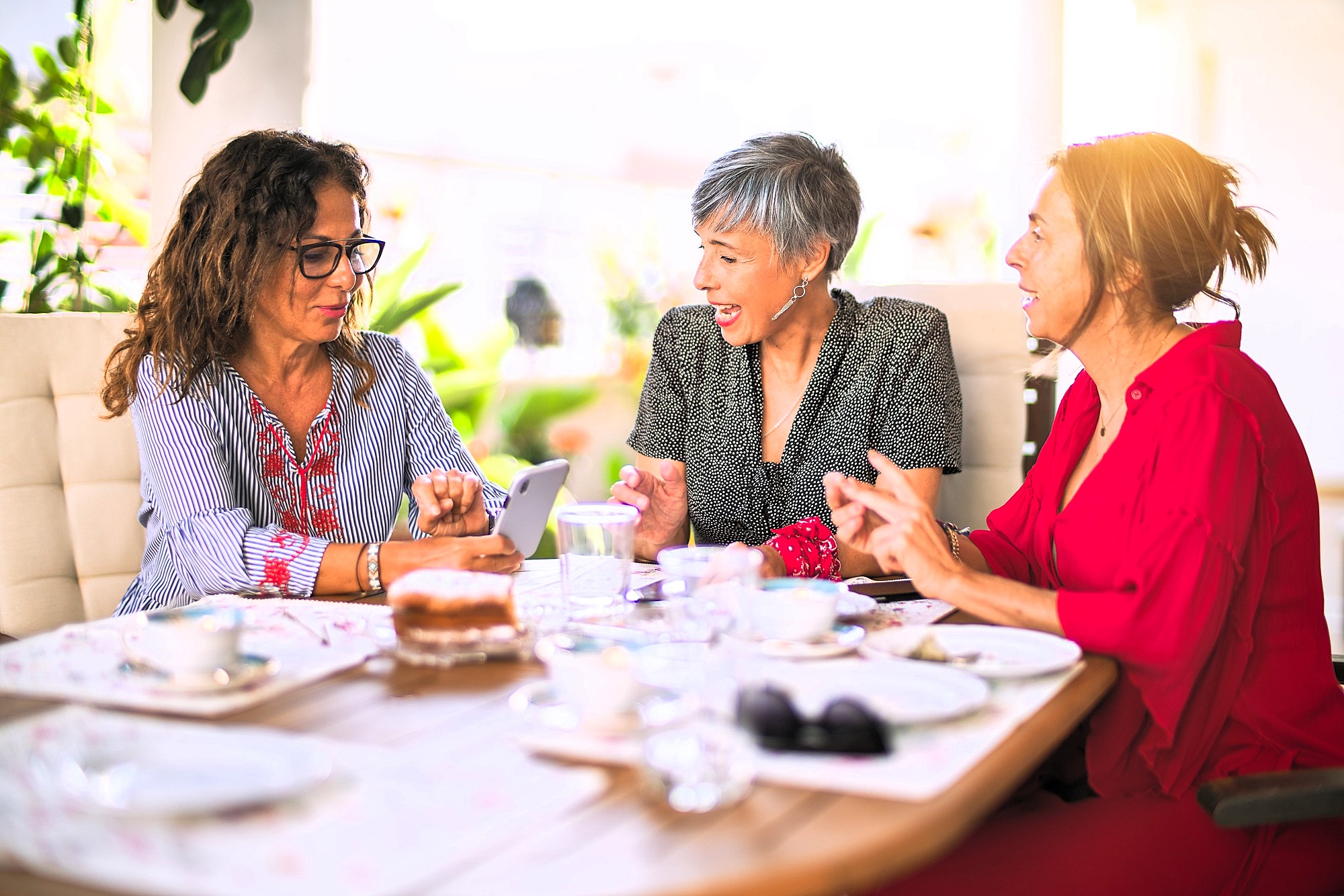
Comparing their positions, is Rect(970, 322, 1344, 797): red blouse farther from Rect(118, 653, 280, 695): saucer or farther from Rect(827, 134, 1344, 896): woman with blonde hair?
Rect(118, 653, 280, 695): saucer

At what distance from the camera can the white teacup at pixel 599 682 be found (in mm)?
1026

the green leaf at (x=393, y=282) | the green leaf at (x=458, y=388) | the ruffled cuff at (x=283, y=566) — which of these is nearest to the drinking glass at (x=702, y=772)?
the ruffled cuff at (x=283, y=566)

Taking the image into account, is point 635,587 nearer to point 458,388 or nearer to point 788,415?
point 788,415

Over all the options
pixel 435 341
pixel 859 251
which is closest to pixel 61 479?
pixel 435 341

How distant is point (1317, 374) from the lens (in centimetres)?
558

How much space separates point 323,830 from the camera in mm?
823

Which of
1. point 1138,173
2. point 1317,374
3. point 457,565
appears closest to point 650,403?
point 457,565

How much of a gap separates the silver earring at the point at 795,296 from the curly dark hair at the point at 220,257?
2.73ft

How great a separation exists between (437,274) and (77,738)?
7040mm

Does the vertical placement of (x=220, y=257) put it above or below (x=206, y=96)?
below

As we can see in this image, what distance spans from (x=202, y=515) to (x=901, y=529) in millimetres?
1032

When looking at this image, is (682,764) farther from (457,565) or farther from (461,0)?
(461,0)

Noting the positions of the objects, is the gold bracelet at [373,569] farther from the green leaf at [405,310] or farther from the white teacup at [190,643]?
the green leaf at [405,310]

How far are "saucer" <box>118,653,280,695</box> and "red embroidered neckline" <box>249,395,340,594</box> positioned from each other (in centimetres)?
71
